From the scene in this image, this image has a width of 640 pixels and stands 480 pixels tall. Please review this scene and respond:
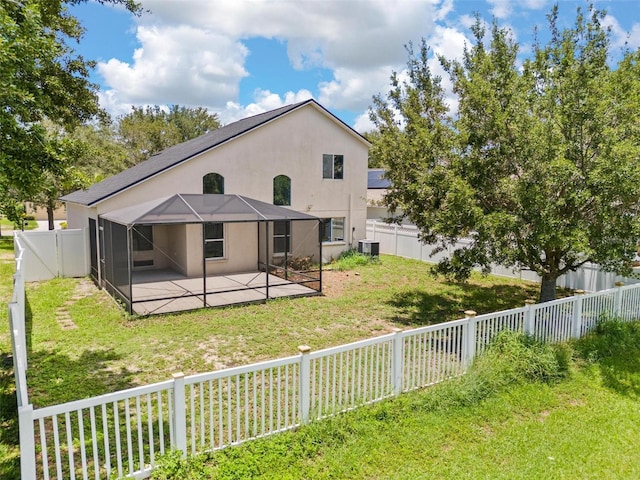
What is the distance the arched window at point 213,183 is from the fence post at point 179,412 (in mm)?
11354

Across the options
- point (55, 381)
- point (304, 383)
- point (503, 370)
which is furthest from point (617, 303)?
point (55, 381)

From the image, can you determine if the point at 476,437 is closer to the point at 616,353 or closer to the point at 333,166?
the point at 616,353

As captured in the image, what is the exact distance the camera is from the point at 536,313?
761cm

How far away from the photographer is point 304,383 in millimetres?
5141

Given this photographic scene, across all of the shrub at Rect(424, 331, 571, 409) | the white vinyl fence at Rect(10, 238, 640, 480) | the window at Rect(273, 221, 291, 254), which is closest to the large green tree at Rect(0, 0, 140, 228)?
the white vinyl fence at Rect(10, 238, 640, 480)

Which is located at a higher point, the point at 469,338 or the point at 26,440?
the point at 26,440

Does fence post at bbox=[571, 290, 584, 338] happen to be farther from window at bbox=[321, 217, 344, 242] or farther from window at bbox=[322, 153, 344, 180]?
window at bbox=[322, 153, 344, 180]

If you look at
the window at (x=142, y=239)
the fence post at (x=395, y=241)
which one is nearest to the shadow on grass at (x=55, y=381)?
the window at (x=142, y=239)

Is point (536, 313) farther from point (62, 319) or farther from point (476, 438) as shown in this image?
point (62, 319)

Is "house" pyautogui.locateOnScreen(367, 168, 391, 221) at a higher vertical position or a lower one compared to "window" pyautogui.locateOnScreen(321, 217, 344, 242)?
higher

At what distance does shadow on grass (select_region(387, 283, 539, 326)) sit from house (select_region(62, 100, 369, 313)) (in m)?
2.83

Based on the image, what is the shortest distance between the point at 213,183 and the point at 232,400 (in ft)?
33.8

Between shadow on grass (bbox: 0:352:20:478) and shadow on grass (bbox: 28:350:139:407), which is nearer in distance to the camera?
shadow on grass (bbox: 0:352:20:478)

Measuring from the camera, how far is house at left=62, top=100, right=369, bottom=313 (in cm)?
1188
